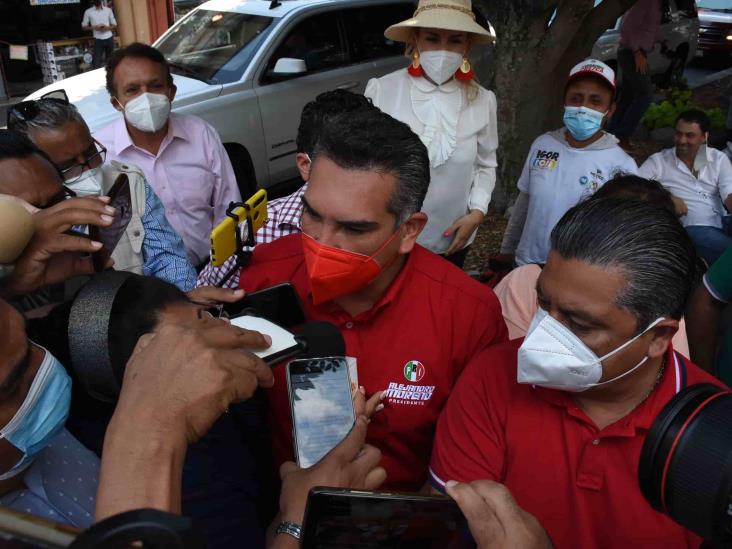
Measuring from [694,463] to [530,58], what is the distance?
497 centimetres

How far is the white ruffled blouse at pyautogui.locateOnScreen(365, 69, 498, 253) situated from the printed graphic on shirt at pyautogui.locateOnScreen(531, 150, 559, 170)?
305 millimetres

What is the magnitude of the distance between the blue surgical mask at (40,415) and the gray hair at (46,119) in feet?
5.28

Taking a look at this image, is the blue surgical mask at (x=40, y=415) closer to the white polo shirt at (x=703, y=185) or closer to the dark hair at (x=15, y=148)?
the dark hair at (x=15, y=148)

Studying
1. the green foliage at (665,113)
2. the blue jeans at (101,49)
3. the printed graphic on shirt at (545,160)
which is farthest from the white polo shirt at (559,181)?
the blue jeans at (101,49)

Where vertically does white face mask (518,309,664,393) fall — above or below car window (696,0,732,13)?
below

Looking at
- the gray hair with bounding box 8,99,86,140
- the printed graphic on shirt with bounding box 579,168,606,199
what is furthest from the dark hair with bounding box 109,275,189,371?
the printed graphic on shirt with bounding box 579,168,606,199

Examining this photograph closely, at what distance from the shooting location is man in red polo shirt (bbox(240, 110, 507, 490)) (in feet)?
6.40

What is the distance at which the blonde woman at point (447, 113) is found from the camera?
3.26 m

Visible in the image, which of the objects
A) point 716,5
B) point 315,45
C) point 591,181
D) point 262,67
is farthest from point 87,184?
point 716,5

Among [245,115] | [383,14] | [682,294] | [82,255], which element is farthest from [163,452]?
[383,14]

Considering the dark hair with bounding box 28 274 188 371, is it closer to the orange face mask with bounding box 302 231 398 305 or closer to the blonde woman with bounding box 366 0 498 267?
the orange face mask with bounding box 302 231 398 305

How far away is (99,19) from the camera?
456 inches

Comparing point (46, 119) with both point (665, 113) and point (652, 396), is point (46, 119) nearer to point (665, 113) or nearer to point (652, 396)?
point (652, 396)

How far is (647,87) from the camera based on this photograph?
823 centimetres
